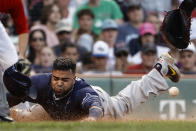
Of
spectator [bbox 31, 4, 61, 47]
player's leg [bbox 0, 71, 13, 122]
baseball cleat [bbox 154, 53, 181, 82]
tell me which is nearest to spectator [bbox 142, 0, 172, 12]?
spectator [bbox 31, 4, 61, 47]

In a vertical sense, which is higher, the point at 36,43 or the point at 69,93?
the point at 36,43

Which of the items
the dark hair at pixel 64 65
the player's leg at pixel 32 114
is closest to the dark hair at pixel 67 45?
the player's leg at pixel 32 114

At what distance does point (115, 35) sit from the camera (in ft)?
37.8

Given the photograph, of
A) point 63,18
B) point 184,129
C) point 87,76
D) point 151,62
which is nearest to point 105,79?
point 87,76

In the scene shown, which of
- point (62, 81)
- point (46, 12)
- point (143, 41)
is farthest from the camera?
point (46, 12)

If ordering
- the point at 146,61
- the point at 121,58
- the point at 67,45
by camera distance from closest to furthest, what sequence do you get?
the point at 146,61
the point at 121,58
the point at 67,45

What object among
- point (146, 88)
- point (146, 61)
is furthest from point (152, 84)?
point (146, 61)

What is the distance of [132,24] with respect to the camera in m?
11.8

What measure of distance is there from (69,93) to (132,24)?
514 cm

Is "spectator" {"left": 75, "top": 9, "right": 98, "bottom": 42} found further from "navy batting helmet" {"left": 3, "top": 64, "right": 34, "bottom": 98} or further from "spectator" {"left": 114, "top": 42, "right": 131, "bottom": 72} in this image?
"navy batting helmet" {"left": 3, "top": 64, "right": 34, "bottom": 98}

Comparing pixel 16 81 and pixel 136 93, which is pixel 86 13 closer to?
pixel 136 93

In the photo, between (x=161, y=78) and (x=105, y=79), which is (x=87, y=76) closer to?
(x=105, y=79)

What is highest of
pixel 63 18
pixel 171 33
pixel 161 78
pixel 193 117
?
pixel 63 18

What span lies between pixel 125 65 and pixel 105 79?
1.40m
